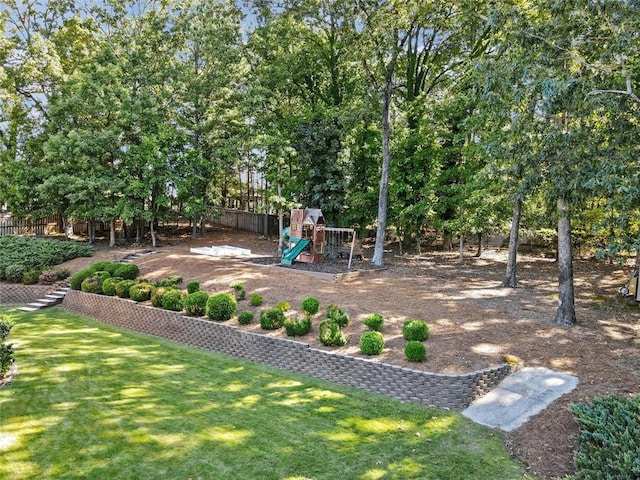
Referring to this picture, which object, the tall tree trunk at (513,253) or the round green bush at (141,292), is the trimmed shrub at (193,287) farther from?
the tall tree trunk at (513,253)

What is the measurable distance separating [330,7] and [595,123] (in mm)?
15472

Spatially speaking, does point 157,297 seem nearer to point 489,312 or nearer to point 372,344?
point 372,344

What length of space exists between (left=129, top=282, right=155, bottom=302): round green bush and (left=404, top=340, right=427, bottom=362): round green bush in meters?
9.06

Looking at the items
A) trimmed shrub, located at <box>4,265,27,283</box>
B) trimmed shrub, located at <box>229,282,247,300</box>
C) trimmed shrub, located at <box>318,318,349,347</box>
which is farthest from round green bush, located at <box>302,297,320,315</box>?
trimmed shrub, located at <box>4,265,27,283</box>

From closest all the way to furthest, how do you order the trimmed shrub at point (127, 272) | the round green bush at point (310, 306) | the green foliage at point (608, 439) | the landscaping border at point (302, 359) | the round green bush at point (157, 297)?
the green foliage at point (608, 439) → the landscaping border at point (302, 359) → the round green bush at point (310, 306) → the round green bush at point (157, 297) → the trimmed shrub at point (127, 272)

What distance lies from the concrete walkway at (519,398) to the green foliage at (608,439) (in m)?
0.86

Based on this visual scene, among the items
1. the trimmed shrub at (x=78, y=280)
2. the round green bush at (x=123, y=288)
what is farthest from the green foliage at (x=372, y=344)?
the trimmed shrub at (x=78, y=280)

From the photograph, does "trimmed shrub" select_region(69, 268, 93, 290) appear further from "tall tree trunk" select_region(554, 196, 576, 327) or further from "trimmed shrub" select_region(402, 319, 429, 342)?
"tall tree trunk" select_region(554, 196, 576, 327)

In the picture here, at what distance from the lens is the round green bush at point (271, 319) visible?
11336 millimetres

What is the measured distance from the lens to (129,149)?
22.7 meters

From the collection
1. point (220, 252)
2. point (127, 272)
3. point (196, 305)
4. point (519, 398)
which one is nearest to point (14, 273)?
point (127, 272)

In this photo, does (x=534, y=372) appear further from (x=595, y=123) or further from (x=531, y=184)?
(x=595, y=123)

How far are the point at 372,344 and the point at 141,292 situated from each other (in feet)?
27.9

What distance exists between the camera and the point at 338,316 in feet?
36.0
